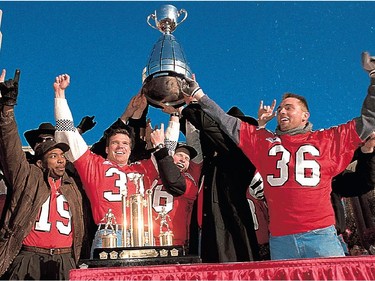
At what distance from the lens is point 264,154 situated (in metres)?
4.04

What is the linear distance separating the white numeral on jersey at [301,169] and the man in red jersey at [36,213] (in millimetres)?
1939

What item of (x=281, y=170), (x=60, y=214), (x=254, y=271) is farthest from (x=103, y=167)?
(x=254, y=271)

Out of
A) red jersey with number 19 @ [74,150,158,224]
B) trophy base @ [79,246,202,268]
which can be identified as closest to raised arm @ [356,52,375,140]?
trophy base @ [79,246,202,268]

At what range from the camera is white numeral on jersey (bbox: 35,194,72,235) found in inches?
175

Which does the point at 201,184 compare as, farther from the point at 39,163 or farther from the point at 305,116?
the point at 39,163

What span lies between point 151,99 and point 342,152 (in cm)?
188

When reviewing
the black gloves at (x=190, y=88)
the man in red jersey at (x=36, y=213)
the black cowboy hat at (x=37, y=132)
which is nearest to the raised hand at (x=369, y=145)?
the black gloves at (x=190, y=88)

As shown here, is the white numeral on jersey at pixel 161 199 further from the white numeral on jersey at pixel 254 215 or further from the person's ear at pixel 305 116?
the person's ear at pixel 305 116

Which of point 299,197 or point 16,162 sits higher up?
point 16,162

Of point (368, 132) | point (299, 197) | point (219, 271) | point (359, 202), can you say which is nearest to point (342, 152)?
point (368, 132)

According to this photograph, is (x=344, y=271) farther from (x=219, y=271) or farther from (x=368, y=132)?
(x=368, y=132)

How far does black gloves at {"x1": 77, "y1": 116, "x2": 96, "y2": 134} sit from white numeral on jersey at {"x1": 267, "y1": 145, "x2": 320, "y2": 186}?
2.57 meters

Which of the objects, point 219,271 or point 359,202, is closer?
point 219,271

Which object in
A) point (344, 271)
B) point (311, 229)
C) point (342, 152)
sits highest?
point (342, 152)
